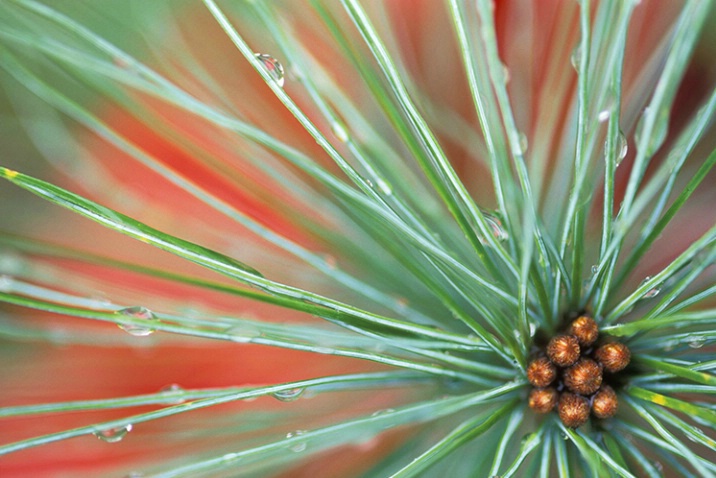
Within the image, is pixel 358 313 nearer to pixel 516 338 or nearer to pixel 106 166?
pixel 516 338

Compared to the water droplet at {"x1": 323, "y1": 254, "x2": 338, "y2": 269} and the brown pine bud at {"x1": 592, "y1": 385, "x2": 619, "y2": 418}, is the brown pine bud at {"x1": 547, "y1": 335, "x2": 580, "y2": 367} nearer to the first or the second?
the brown pine bud at {"x1": 592, "y1": 385, "x2": 619, "y2": 418}

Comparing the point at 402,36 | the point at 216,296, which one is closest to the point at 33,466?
the point at 216,296

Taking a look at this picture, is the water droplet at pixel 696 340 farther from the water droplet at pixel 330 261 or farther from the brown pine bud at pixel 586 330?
the water droplet at pixel 330 261

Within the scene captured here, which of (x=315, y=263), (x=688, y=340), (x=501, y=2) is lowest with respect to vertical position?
(x=688, y=340)

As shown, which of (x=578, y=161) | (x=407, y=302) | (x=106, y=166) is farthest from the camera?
(x=106, y=166)

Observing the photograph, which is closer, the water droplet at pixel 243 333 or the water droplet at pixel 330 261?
the water droplet at pixel 243 333

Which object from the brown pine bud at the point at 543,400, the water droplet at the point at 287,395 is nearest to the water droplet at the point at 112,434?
the water droplet at the point at 287,395

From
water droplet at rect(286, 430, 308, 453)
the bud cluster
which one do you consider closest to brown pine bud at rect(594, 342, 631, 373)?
the bud cluster
